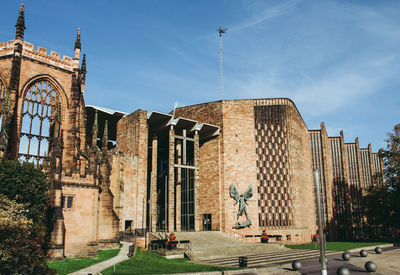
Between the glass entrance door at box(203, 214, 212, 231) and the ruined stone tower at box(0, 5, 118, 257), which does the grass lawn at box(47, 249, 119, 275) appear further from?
the glass entrance door at box(203, 214, 212, 231)

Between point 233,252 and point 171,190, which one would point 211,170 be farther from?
point 233,252

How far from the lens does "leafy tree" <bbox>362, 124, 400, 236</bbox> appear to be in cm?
4680

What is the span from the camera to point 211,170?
47.8 m

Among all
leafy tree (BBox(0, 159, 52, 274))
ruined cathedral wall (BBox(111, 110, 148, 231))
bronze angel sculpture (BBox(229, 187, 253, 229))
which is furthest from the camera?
bronze angel sculpture (BBox(229, 187, 253, 229))

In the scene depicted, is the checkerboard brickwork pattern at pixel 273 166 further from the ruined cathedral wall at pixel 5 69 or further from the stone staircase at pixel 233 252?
the ruined cathedral wall at pixel 5 69

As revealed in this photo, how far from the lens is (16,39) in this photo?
104 ft

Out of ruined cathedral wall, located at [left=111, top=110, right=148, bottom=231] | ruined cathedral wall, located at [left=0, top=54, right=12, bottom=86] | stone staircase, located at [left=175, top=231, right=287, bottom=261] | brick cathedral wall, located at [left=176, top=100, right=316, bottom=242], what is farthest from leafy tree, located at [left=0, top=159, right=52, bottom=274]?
brick cathedral wall, located at [left=176, top=100, right=316, bottom=242]

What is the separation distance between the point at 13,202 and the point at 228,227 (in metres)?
28.5

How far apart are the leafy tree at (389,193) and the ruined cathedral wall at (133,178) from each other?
106 feet

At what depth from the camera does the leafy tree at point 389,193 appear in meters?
46.8

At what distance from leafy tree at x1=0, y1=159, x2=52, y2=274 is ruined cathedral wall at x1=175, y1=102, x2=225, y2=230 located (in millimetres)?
24538

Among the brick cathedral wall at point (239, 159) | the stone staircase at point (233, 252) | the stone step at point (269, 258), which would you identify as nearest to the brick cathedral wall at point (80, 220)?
the stone staircase at point (233, 252)

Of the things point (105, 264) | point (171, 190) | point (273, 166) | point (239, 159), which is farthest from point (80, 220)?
point (273, 166)

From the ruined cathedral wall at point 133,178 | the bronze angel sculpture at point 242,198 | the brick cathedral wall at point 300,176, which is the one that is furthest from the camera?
the brick cathedral wall at point 300,176
